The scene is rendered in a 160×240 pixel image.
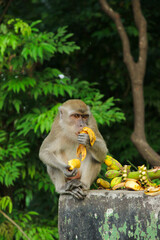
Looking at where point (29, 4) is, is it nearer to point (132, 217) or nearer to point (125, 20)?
point (125, 20)

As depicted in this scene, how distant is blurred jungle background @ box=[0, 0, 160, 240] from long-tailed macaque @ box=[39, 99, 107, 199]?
0.45 m

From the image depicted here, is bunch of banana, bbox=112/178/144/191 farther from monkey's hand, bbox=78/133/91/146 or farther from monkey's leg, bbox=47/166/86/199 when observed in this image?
monkey's hand, bbox=78/133/91/146

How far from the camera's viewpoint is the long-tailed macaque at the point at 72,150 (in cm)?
373

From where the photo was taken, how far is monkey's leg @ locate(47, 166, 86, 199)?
141 inches

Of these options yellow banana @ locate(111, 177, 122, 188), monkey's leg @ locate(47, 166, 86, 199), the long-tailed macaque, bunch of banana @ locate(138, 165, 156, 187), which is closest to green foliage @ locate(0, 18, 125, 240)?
the long-tailed macaque

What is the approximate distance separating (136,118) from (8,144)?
1.84m

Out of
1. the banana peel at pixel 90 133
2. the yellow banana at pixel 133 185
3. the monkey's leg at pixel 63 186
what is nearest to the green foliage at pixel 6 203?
the monkey's leg at pixel 63 186

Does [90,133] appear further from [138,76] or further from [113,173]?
[138,76]

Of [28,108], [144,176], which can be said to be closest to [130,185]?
[144,176]

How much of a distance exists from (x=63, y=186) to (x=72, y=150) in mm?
463

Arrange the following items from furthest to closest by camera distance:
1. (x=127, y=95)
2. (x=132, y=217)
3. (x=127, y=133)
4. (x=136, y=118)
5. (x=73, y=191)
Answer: (x=127, y=95) → (x=127, y=133) → (x=136, y=118) → (x=73, y=191) → (x=132, y=217)

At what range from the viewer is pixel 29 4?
27.3 ft

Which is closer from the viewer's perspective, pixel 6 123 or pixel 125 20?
pixel 6 123

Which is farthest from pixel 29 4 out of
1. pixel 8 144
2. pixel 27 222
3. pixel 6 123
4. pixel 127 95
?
pixel 27 222
